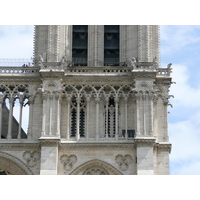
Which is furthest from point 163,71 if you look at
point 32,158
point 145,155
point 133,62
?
point 32,158

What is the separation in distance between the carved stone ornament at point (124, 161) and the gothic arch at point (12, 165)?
501 centimetres

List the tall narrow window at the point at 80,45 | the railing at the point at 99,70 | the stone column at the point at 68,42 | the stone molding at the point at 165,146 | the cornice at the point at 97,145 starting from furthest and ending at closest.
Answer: the tall narrow window at the point at 80,45, the stone column at the point at 68,42, the railing at the point at 99,70, the stone molding at the point at 165,146, the cornice at the point at 97,145

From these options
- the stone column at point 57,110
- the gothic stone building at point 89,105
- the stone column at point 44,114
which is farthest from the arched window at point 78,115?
the stone column at point 44,114

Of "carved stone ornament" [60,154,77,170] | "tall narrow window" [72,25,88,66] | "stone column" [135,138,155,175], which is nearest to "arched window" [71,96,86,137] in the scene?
"carved stone ornament" [60,154,77,170]

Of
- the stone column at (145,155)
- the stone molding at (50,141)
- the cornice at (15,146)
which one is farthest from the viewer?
the cornice at (15,146)

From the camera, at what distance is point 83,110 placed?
4138 centimetres

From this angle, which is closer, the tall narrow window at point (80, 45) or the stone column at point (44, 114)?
the stone column at point (44, 114)

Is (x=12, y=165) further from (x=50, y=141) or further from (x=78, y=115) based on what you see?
(x=78, y=115)

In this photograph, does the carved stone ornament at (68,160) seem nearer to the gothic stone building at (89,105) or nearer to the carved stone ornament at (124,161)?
the gothic stone building at (89,105)

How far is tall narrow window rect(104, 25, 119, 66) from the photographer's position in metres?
43.1

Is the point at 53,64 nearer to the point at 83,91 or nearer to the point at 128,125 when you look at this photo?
the point at 83,91

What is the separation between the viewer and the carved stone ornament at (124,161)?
130 ft

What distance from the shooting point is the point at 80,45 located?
4353 cm

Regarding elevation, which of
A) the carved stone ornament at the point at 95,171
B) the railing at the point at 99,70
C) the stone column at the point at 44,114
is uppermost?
the railing at the point at 99,70
